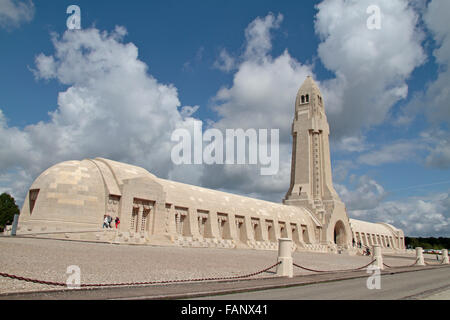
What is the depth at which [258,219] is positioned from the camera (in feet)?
125

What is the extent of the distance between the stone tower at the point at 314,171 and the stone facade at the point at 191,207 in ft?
0.44

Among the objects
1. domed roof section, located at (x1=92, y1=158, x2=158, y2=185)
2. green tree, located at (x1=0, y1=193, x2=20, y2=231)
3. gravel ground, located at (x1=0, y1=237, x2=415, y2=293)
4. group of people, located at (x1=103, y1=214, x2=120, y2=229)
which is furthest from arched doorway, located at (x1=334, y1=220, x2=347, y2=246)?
green tree, located at (x1=0, y1=193, x2=20, y2=231)

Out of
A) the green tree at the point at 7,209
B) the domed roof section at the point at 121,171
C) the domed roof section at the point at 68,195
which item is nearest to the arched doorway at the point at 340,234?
the domed roof section at the point at 121,171

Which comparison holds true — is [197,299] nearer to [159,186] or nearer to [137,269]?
[137,269]

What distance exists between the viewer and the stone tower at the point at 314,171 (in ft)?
161

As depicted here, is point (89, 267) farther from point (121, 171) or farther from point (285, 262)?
point (121, 171)

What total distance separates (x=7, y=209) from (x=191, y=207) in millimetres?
28604

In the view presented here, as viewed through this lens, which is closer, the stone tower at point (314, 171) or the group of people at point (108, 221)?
the group of people at point (108, 221)

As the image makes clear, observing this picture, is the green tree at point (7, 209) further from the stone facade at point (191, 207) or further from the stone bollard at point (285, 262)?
the stone bollard at point (285, 262)

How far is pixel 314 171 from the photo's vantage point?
51156 millimetres

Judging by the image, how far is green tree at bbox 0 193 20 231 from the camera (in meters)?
43.4

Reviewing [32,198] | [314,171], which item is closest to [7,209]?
[32,198]
